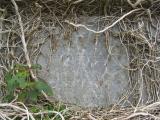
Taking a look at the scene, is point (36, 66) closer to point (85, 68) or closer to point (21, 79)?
point (21, 79)

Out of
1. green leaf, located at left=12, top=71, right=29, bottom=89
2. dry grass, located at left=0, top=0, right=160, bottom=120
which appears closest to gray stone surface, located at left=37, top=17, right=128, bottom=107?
dry grass, located at left=0, top=0, right=160, bottom=120

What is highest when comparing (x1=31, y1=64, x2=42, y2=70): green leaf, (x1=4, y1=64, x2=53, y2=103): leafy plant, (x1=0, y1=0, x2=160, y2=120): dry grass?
(x1=0, y1=0, x2=160, y2=120): dry grass

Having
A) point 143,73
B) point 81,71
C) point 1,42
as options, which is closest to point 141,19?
point 143,73

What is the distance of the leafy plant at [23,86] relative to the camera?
1.64 m

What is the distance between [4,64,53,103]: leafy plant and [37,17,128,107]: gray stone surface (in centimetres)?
13

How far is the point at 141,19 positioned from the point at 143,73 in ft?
0.88

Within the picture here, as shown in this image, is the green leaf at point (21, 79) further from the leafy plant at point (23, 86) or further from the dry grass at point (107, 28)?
the dry grass at point (107, 28)

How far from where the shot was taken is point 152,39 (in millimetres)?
1934

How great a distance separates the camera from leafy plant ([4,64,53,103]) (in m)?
1.64

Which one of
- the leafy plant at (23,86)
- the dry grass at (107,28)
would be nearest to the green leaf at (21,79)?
the leafy plant at (23,86)

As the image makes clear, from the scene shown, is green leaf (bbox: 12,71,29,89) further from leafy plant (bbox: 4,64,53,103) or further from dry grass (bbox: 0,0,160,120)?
dry grass (bbox: 0,0,160,120)

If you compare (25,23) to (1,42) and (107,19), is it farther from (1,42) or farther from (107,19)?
(107,19)

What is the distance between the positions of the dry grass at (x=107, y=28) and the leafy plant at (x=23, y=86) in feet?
0.28

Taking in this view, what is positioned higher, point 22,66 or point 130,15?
point 130,15
